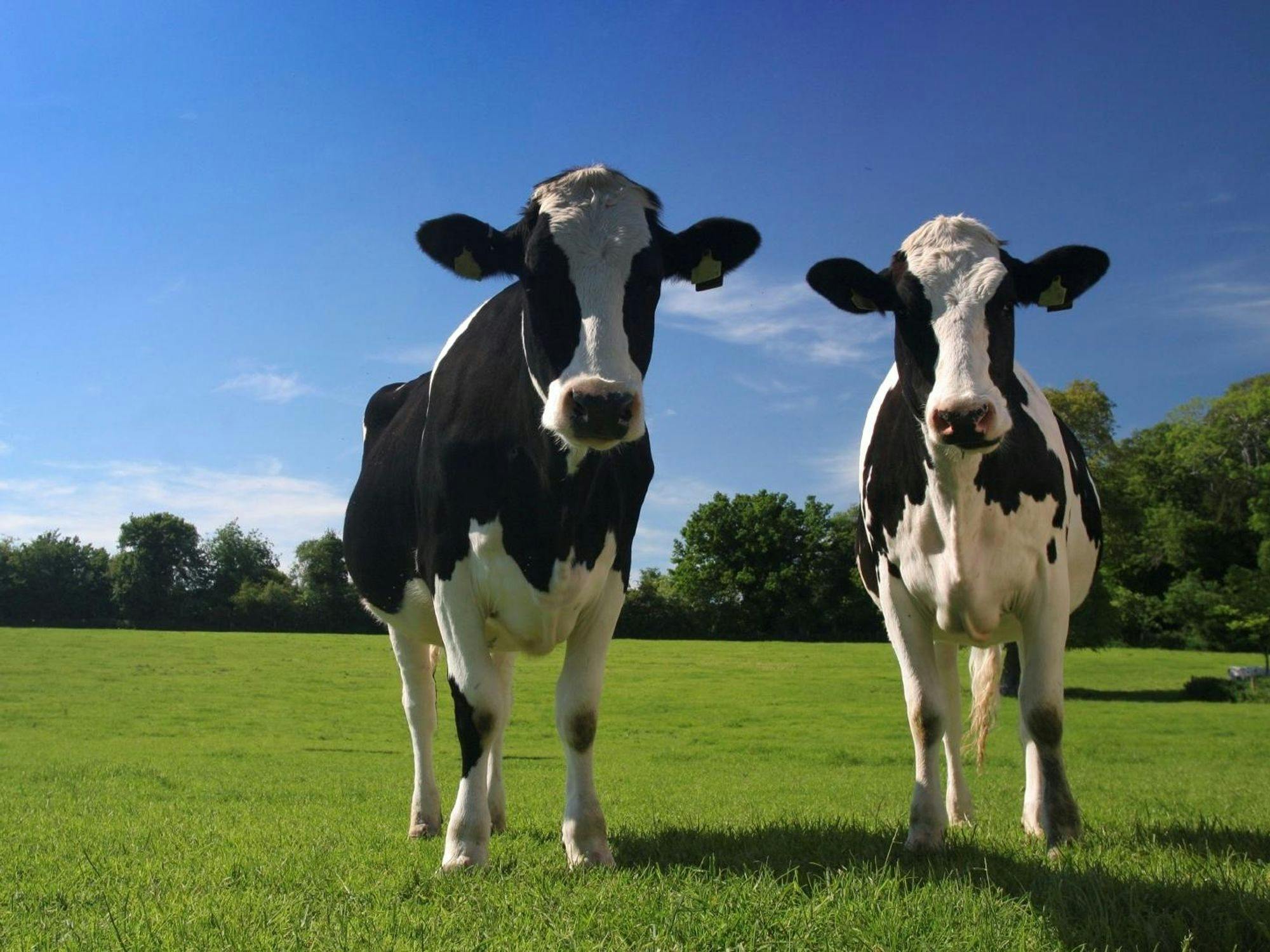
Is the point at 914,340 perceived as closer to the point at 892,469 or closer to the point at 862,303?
the point at 862,303

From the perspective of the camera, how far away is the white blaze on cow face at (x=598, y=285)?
4.73 meters

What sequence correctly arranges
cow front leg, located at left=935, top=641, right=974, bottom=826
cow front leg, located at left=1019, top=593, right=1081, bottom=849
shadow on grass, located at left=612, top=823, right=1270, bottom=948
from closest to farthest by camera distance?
shadow on grass, located at left=612, top=823, right=1270, bottom=948 → cow front leg, located at left=1019, top=593, right=1081, bottom=849 → cow front leg, located at left=935, top=641, right=974, bottom=826

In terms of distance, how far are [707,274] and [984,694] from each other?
4616mm

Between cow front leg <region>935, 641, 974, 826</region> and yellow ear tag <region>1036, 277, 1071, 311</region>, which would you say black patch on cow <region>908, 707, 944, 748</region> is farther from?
yellow ear tag <region>1036, 277, 1071, 311</region>

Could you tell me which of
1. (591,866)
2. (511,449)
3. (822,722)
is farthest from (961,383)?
(822,722)

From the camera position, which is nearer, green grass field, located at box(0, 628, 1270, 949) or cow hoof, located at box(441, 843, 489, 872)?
green grass field, located at box(0, 628, 1270, 949)

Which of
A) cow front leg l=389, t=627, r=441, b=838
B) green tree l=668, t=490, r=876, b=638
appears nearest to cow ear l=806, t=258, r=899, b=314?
cow front leg l=389, t=627, r=441, b=838

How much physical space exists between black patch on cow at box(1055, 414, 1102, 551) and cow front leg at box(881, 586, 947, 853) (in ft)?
5.96

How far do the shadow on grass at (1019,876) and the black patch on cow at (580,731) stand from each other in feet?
2.00

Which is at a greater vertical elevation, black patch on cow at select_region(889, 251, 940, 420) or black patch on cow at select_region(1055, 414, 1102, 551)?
black patch on cow at select_region(889, 251, 940, 420)

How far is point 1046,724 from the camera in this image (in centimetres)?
612

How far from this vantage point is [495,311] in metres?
6.54

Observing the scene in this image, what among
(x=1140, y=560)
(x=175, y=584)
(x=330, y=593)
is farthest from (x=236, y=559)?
(x=1140, y=560)

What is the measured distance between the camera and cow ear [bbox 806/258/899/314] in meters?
6.73
